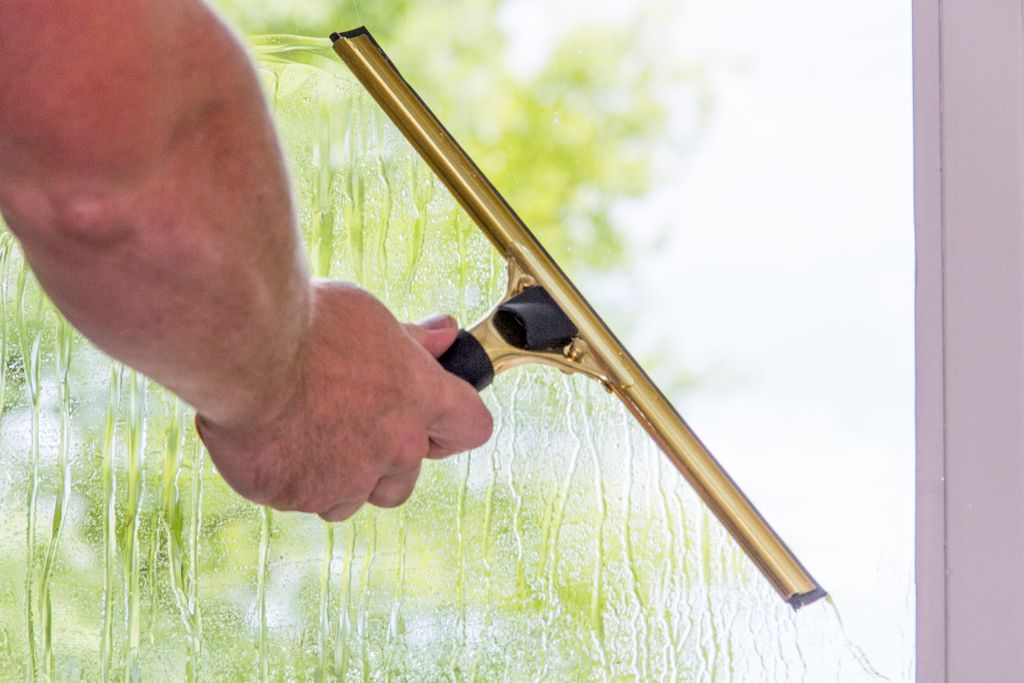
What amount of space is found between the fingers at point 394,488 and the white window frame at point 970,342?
0.99 ft

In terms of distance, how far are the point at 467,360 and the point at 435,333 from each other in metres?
0.02

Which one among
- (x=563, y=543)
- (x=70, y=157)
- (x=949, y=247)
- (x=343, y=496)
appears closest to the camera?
(x=70, y=157)

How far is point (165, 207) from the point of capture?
376mm

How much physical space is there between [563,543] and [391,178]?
0.95 feet

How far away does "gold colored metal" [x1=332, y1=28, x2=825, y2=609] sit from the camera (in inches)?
22.8

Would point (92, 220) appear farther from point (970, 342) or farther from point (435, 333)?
point (970, 342)

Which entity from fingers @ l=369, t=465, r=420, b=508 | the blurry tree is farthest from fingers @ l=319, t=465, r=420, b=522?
the blurry tree

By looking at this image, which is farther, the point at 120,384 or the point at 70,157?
the point at 120,384

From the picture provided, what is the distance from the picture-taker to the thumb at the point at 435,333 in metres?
0.56

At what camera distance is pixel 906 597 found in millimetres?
680

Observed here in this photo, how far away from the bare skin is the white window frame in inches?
13.5

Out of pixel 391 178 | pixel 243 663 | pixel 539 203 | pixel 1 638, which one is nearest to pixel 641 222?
pixel 539 203

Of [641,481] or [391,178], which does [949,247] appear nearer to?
[641,481]

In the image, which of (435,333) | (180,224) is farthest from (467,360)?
(180,224)
